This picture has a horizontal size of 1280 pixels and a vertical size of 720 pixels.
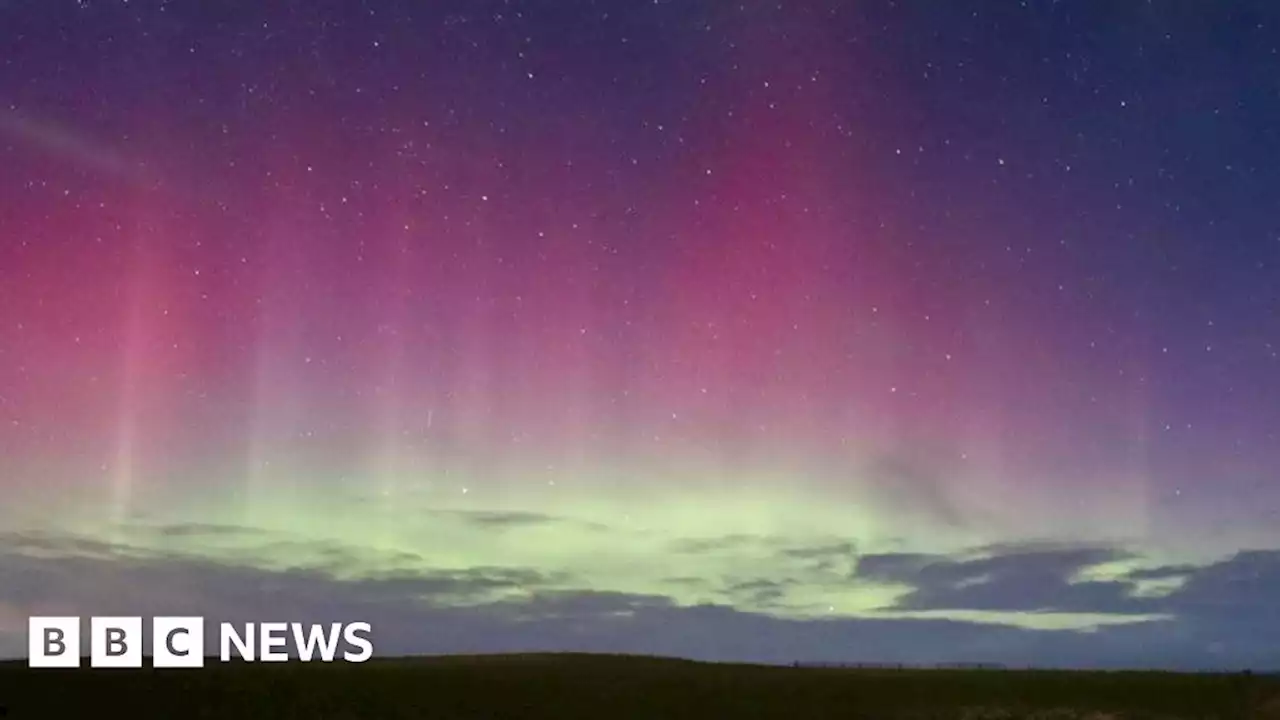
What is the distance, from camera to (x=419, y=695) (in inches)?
3078

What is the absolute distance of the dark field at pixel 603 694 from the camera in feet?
235

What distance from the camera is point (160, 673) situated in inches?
3209

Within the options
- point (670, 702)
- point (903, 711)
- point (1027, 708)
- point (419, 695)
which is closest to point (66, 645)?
point (419, 695)

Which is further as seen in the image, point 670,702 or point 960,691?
point 960,691

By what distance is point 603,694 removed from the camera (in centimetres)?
8038

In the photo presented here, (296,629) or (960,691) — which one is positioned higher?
(296,629)

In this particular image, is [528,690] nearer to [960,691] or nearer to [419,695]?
[419,695]

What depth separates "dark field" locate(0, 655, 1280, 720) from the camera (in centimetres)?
7156

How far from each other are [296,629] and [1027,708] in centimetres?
3990

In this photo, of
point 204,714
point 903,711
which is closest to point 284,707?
point 204,714

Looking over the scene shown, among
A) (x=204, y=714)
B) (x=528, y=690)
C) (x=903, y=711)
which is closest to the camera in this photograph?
(x=204, y=714)

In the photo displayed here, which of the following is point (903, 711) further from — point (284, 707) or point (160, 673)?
point (160, 673)

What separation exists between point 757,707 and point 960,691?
597 inches

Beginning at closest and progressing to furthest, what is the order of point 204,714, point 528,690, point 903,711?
point 204,714 → point 903,711 → point 528,690
